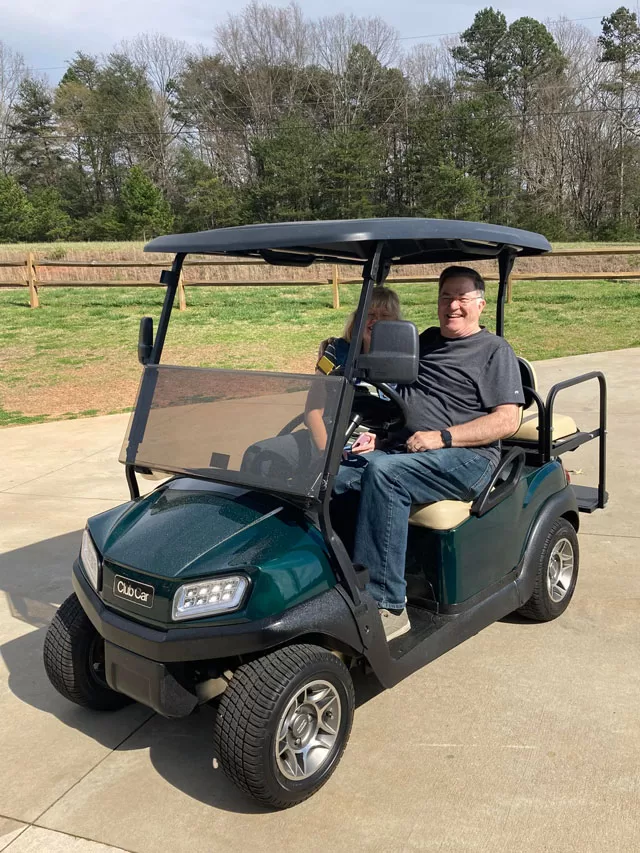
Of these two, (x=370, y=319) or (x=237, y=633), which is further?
(x=370, y=319)

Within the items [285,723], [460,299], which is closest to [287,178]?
[460,299]

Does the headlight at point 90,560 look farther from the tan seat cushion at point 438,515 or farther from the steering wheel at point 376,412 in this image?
the tan seat cushion at point 438,515

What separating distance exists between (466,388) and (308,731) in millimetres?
1434

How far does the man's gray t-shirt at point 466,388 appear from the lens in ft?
10.4

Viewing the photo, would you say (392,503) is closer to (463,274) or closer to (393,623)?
(393,623)

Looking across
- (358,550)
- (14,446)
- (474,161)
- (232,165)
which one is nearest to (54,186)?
(232,165)

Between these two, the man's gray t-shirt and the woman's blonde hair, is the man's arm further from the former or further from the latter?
the woman's blonde hair

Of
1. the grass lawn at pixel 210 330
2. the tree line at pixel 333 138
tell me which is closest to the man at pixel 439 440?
the grass lawn at pixel 210 330

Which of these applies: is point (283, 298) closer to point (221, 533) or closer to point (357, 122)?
point (221, 533)

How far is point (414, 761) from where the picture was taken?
2619mm

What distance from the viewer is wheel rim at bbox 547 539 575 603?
3531mm

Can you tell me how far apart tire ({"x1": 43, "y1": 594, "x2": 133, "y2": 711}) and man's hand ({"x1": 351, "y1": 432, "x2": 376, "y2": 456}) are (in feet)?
3.81

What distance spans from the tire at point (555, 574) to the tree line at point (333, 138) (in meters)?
40.2

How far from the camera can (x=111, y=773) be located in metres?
2.63
